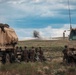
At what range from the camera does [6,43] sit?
33281 mm

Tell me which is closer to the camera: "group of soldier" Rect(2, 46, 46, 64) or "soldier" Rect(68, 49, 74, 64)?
"soldier" Rect(68, 49, 74, 64)

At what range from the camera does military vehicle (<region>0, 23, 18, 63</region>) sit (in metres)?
32.8

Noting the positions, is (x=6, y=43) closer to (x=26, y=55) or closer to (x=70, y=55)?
(x=26, y=55)

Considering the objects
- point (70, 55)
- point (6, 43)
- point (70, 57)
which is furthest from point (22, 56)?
point (70, 55)

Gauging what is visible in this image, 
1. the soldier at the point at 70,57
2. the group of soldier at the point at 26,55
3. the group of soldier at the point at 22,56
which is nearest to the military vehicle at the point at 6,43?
the group of soldier at the point at 22,56

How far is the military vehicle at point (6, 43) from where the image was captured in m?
32.8

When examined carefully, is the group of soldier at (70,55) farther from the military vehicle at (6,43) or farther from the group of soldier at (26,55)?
the military vehicle at (6,43)

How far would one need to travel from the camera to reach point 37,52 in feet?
119

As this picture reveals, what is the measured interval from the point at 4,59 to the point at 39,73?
9.73 metres

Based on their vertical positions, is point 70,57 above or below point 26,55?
above

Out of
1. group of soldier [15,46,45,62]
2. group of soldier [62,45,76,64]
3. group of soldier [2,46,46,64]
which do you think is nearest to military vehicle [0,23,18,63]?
group of soldier [2,46,46,64]

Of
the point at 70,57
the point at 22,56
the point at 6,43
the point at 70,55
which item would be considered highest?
the point at 6,43

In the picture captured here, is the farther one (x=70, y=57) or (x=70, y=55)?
(x=70, y=57)

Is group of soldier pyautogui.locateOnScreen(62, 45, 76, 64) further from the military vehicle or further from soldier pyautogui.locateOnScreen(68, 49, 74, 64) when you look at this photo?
the military vehicle
